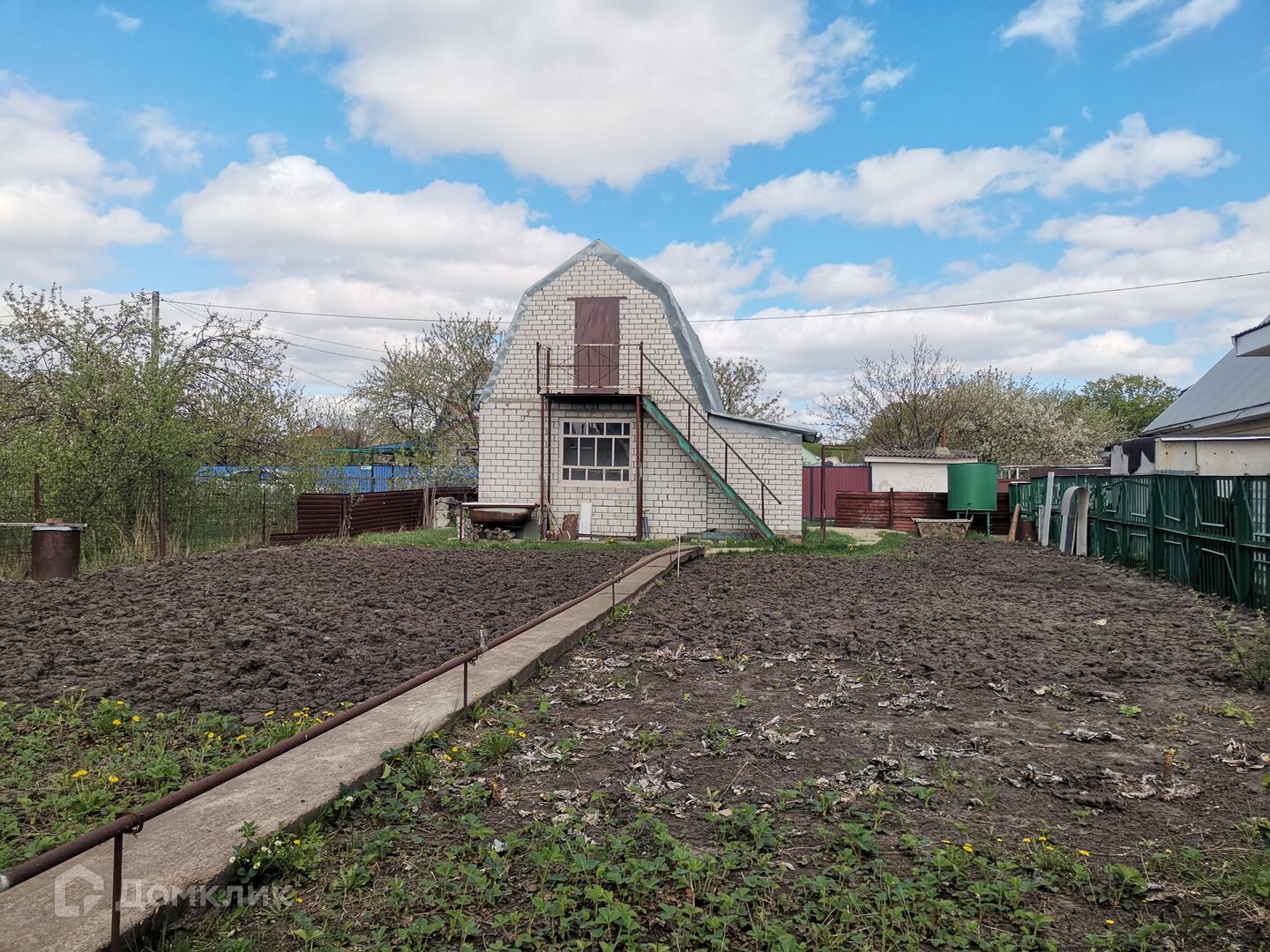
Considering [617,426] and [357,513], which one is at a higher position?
[617,426]

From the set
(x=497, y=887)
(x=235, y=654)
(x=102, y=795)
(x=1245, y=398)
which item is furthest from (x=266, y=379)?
(x=1245, y=398)

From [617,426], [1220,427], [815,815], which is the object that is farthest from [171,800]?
[1220,427]

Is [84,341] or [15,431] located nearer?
[15,431]

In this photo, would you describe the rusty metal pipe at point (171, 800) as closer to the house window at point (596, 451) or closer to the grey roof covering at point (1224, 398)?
the house window at point (596, 451)

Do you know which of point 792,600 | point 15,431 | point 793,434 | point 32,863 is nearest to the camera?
point 32,863

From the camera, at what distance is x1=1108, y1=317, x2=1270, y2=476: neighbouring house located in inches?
594

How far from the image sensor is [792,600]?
945cm

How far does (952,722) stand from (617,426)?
14272 millimetres

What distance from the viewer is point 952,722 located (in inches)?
191

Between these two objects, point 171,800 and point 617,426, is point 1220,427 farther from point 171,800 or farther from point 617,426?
point 171,800

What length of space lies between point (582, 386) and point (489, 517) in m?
3.65

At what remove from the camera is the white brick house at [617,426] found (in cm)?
1816

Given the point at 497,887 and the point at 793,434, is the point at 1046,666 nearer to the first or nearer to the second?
the point at 497,887

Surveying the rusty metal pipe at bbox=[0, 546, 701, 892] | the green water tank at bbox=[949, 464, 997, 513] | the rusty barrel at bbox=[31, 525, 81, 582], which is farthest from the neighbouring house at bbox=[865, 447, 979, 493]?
the rusty metal pipe at bbox=[0, 546, 701, 892]
